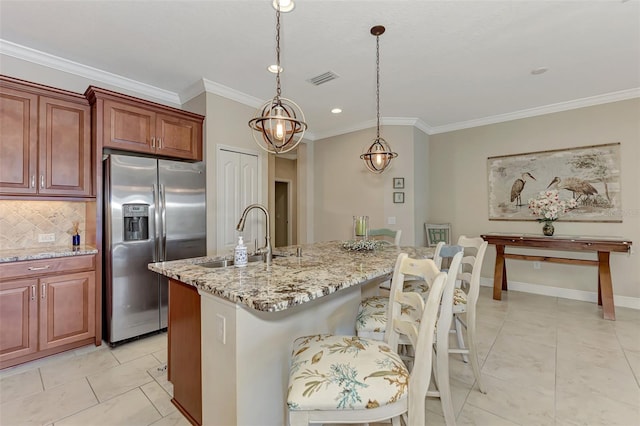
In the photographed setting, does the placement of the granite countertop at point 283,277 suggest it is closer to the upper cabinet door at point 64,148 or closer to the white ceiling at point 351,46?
the upper cabinet door at point 64,148

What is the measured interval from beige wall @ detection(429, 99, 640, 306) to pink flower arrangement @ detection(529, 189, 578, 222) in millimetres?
289

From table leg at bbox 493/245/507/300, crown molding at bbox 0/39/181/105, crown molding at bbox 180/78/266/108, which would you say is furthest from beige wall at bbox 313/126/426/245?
crown molding at bbox 0/39/181/105

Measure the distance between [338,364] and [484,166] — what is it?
470 cm

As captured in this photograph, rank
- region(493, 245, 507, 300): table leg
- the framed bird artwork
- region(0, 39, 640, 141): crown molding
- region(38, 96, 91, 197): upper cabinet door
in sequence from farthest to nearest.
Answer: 1. region(493, 245, 507, 300): table leg
2. the framed bird artwork
3. region(0, 39, 640, 141): crown molding
4. region(38, 96, 91, 197): upper cabinet door

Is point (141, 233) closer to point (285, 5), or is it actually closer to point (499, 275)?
point (285, 5)

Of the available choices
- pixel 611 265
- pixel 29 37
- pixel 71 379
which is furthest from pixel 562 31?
pixel 71 379

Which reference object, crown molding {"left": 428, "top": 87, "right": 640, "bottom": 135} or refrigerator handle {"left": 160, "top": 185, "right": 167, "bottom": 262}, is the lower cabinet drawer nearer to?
refrigerator handle {"left": 160, "top": 185, "right": 167, "bottom": 262}

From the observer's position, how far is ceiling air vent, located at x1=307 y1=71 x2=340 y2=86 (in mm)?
3221

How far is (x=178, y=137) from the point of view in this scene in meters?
3.28

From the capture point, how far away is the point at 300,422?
102 centimetres

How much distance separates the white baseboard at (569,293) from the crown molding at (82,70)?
572 centimetres

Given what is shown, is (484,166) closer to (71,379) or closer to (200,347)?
(200,347)

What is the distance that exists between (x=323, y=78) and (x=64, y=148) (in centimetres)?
274

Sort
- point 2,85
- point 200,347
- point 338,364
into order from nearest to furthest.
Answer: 1. point 338,364
2. point 200,347
3. point 2,85
